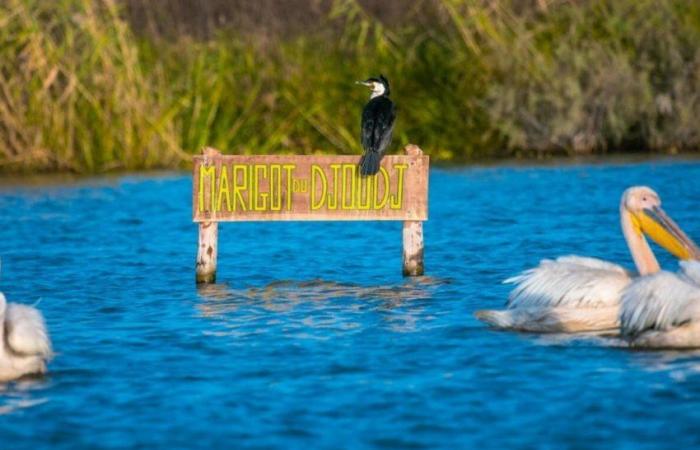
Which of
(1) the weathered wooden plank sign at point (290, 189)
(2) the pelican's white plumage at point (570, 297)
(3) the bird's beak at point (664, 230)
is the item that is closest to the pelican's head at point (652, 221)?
(3) the bird's beak at point (664, 230)

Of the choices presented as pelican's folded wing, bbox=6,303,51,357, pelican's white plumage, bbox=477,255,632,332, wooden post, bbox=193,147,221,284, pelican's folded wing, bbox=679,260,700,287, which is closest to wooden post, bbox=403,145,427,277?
wooden post, bbox=193,147,221,284

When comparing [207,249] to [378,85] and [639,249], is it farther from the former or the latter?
[639,249]

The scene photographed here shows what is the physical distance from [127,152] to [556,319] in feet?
38.6

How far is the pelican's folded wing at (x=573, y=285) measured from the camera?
8703mm

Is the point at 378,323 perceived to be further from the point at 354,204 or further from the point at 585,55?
the point at 585,55

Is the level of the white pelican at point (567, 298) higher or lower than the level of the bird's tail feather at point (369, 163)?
lower

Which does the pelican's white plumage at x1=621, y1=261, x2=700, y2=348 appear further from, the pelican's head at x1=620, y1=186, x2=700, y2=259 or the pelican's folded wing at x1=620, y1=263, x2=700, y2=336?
the pelican's head at x1=620, y1=186, x2=700, y2=259

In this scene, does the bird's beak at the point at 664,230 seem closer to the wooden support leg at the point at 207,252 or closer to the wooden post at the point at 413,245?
the wooden post at the point at 413,245

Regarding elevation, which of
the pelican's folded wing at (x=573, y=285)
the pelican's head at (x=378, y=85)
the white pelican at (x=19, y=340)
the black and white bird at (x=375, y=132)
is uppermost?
the pelican's head at (x=378, y=85)

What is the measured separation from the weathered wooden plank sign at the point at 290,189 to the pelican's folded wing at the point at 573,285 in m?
2.35

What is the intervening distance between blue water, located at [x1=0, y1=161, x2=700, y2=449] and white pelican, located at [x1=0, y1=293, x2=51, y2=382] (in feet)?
0.41

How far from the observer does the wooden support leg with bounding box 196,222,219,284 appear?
36.9 ft

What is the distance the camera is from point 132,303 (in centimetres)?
1075

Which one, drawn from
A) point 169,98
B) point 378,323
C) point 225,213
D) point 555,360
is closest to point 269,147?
point 169,98
